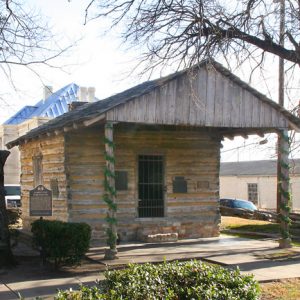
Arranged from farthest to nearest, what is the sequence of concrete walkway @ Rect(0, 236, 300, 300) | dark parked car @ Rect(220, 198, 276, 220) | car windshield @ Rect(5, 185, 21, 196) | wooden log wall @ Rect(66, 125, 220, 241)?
car windshield @ Rect(5, 185, 21, 196), dark parked car @ Rect(220, 198, 276, 220), wooden log wall @ Rect(66, 125, 220, 241), concrete walkway @ Rect(0, 236, 300, 300)

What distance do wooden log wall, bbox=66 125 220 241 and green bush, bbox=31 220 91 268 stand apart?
3692 millimetres

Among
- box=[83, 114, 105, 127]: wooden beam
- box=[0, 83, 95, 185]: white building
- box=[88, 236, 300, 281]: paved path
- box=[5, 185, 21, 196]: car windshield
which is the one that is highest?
box=[0, 83, 95, 185]: white building

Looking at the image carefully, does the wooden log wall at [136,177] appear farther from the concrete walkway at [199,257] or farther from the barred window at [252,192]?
the barred window at [252,192]

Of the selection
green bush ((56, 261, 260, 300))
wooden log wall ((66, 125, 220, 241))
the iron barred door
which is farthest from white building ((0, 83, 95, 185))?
green bush ((56, 261, 260, 300))

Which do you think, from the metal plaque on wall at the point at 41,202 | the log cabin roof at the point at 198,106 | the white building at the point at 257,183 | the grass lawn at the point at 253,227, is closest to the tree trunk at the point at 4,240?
the metal plaque on wall at the point at 41,202

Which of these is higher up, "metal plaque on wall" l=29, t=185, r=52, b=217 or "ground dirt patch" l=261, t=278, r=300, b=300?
"metal plaque on wall" l=29, t=185, r=52, b=217

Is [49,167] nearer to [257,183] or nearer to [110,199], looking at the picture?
[110,199]

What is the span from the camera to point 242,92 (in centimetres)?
1520

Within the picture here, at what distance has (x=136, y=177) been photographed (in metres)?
16.7

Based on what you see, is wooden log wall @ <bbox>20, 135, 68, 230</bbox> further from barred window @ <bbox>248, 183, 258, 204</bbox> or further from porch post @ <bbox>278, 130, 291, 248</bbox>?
barred window @ <bbox>248, 183, 258, 204</bbox>

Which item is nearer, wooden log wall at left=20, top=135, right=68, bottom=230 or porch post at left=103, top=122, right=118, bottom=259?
porch post at left=103, top=122, right=118, bottom=259

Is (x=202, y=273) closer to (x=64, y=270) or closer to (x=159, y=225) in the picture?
(x=64, y=270)

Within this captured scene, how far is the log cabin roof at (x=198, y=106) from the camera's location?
1357cm

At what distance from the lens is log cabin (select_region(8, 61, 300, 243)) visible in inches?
558
